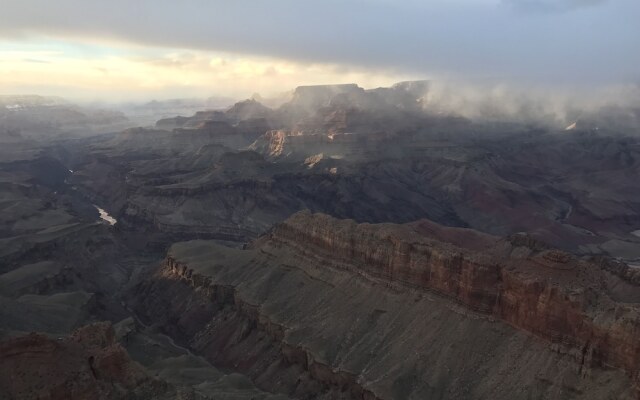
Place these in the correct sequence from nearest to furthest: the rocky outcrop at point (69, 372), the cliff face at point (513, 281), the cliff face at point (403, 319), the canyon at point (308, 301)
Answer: the rocky outcrop at point (69, 372) < the cliff face at point (513, 281) < the canyon at point (308, 301) < the cliff face at point (403, 319)

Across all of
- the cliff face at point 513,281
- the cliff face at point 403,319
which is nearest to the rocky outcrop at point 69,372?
the cliff face at point 403,319

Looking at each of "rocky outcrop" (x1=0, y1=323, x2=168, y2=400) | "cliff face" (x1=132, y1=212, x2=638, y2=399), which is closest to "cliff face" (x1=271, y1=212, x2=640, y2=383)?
"cliff face" (x1=132, y1=212, x2=638, y2=399)

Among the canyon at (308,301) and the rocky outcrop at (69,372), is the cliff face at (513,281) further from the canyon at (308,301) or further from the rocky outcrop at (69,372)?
the rocky outcrop at (69,372)

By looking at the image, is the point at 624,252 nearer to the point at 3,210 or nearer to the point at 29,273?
the point at 29,273

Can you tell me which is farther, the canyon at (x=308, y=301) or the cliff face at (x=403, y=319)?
the cliff face at (x=403, y=319)

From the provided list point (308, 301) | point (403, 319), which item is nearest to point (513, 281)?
point (403, 319)

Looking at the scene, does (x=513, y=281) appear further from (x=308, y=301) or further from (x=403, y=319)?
(x=308, y=301)

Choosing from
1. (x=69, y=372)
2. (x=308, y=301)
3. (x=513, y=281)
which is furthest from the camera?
(x=308, y=301)

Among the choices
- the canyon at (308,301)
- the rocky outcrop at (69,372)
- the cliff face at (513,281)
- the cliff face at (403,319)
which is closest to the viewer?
the rocky outcrop at (69,372)

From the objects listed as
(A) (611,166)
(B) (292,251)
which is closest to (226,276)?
(B) (292,251)
